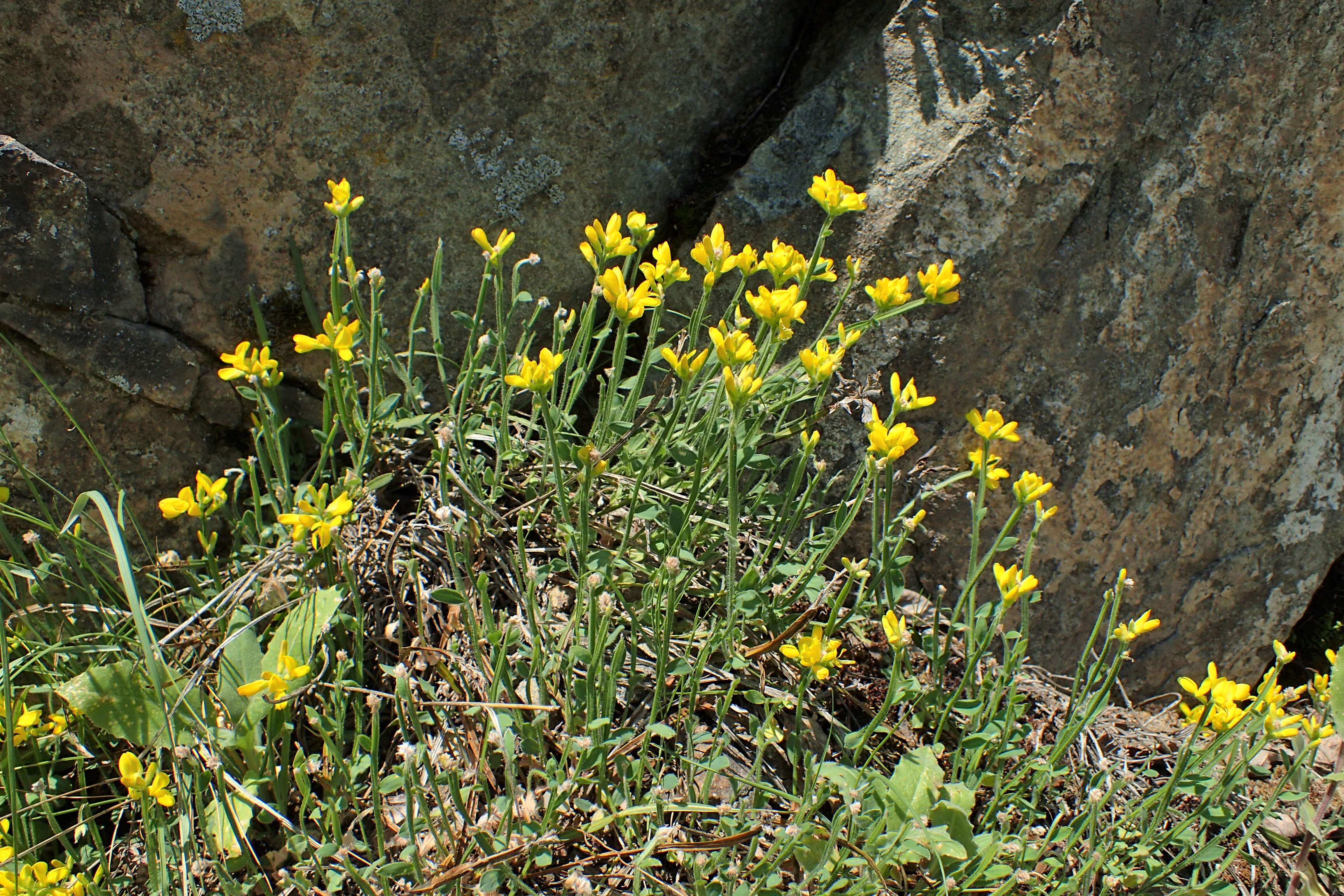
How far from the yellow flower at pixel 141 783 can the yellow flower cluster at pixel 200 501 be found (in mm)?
457

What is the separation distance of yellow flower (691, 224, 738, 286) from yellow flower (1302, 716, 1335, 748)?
1463 mm

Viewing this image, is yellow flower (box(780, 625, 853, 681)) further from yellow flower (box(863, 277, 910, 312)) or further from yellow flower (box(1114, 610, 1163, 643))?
yellow flower (box(863, 277, 910, 312))

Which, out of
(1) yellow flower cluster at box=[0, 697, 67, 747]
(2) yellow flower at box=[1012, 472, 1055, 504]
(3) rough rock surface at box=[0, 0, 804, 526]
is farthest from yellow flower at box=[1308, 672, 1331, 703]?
(1) yellow flower cluster at box=[0, 697, 67, 747]

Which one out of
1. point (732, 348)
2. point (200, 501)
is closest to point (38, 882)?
point (200, 501)

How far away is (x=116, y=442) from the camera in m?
2.41

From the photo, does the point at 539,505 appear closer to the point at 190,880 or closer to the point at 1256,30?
the point at 190,880

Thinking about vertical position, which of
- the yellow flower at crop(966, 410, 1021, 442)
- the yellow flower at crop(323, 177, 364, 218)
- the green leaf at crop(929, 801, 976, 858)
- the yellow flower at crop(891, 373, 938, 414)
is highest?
the yellow flower at crop(323, 177, 364, 218)

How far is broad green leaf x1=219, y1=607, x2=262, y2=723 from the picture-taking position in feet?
6.34

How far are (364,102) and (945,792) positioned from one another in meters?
2.10

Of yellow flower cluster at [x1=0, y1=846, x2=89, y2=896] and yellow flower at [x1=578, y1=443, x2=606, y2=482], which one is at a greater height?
yellow flower at [x1=578, y1=443, x2=606, y2=482]

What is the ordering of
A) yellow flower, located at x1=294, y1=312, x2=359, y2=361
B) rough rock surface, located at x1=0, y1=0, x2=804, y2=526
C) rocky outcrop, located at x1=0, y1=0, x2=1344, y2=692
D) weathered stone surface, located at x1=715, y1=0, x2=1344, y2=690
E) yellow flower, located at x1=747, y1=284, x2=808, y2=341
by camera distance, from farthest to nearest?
1. weathered stone surface, located at x1=715, y1=0, x2=1344, y2=690
2. rocky outcrop, located at x1=0, y1=0, x2=1344, y2=692
3. rough rock surface, located at x1=0, y1=0, x2=804, y2=526
4. yellow flower, located at x1=294, y1=312, x2=359, y2=361
5. yellow flower, located at x1=747, y1=284, x2=808, y2=341

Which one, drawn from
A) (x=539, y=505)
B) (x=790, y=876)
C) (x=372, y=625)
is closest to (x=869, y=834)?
(x=790, y=876)

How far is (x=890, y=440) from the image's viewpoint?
1791mm

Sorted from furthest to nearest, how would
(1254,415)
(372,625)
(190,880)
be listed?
1. (1254,415)
2. (372,625)
3. (190,880)
